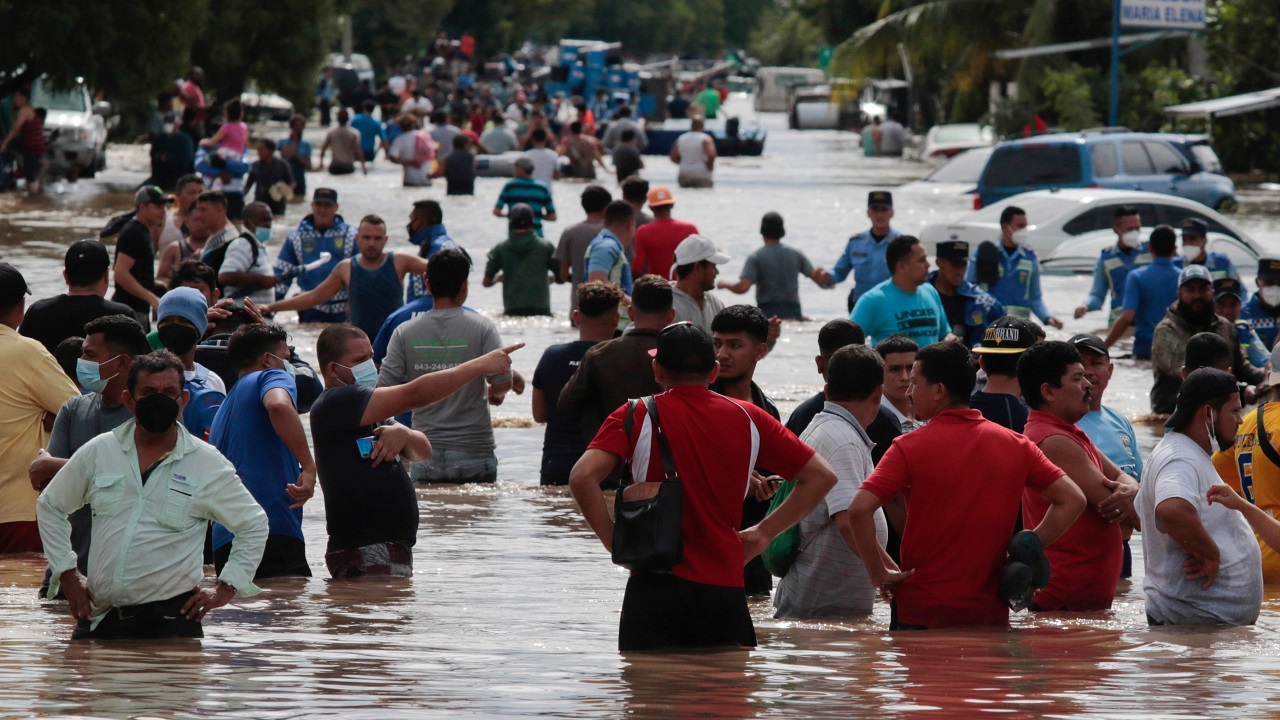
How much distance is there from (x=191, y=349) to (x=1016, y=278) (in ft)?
27.2

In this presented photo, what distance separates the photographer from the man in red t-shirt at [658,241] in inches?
593

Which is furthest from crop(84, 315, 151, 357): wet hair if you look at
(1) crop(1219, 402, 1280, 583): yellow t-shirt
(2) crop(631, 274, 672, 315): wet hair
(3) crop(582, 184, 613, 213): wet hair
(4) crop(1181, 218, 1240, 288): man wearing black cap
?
(4) crop(1181, 218, 1240, 288): man wearing black cap

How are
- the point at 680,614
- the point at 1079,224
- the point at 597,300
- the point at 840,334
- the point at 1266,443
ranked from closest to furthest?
the point at 680,614, the point at 1266,443, the point at 840,334, the point at 597,300, the point at 1079,224

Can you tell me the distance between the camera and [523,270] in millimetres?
17922

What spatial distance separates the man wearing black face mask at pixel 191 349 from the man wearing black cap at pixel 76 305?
1.52 m

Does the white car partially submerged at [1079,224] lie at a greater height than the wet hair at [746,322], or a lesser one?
greater

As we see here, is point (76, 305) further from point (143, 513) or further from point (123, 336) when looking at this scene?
point (143, 513)

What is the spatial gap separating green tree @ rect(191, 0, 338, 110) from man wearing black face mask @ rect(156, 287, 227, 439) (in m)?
32.6

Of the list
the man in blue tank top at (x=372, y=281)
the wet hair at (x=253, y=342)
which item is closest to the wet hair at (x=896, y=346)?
the wet hair at (x=253, y=342)

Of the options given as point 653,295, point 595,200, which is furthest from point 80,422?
point 595,200

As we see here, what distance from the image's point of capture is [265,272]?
43.0 feet

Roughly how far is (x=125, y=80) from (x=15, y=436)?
24.4 meters

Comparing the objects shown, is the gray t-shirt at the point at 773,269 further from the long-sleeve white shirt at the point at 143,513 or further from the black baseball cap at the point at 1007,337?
the long-sleeve white shirt at the point at 143,513

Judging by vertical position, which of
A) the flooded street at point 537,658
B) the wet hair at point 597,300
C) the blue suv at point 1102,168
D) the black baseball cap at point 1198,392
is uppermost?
the blue suv at point 1102,168
